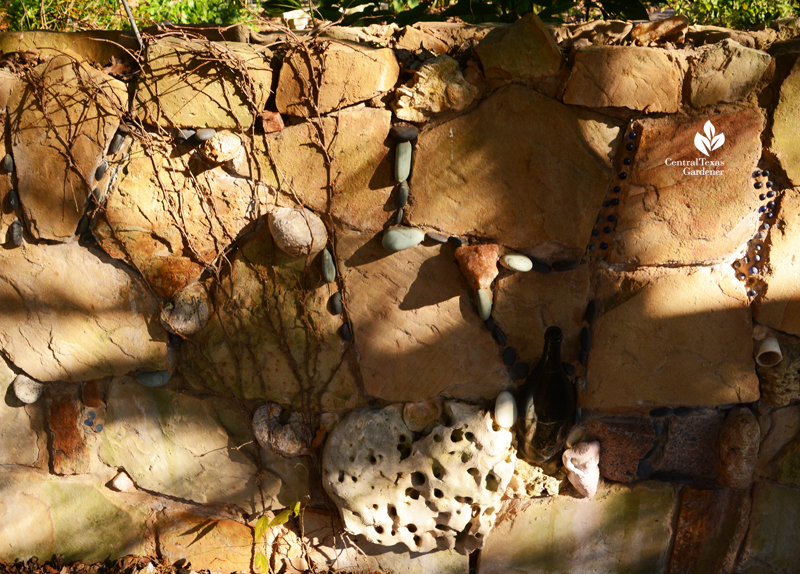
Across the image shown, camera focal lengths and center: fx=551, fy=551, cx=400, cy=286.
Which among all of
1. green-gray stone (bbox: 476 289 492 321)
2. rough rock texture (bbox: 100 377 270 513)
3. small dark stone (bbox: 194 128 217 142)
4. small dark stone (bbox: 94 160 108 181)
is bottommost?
rough rock texture (bbox: 100 377 270 513)

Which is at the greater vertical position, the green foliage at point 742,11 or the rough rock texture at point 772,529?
the green foliage at point 742,11

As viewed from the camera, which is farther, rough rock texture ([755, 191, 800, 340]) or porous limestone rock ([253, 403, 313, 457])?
porous limestone rock ([253, 403, 313, 457])

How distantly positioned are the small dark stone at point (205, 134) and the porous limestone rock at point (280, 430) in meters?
0.94

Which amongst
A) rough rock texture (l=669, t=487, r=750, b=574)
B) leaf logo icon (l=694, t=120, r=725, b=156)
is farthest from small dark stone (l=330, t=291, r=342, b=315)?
rough rock texture (l=669, t=487, r=750, b=574)

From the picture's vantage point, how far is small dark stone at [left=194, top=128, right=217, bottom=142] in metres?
1.68

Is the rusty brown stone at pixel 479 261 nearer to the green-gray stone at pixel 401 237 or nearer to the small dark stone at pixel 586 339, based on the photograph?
the green-gray stone at pixel 401 237

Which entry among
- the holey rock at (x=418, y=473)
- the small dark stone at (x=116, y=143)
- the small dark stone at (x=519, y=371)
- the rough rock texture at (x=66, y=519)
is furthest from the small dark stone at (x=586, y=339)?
the rough rock texture at (x=66, y=519)

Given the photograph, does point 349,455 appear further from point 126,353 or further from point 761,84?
point 761,84

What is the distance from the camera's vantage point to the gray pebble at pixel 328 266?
5.84 feet

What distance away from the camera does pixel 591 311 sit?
1810 mm

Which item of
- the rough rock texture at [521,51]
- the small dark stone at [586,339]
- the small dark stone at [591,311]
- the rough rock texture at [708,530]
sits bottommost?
the rough rock texture at [708,530]

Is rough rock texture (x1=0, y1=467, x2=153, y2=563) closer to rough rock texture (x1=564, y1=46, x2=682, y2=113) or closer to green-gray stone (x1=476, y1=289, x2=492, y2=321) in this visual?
green-gray stone (x1=476, y1=289, x2=492, y2=321)

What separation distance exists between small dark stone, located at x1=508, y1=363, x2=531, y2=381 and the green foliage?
303 cm

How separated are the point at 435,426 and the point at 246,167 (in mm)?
1079
